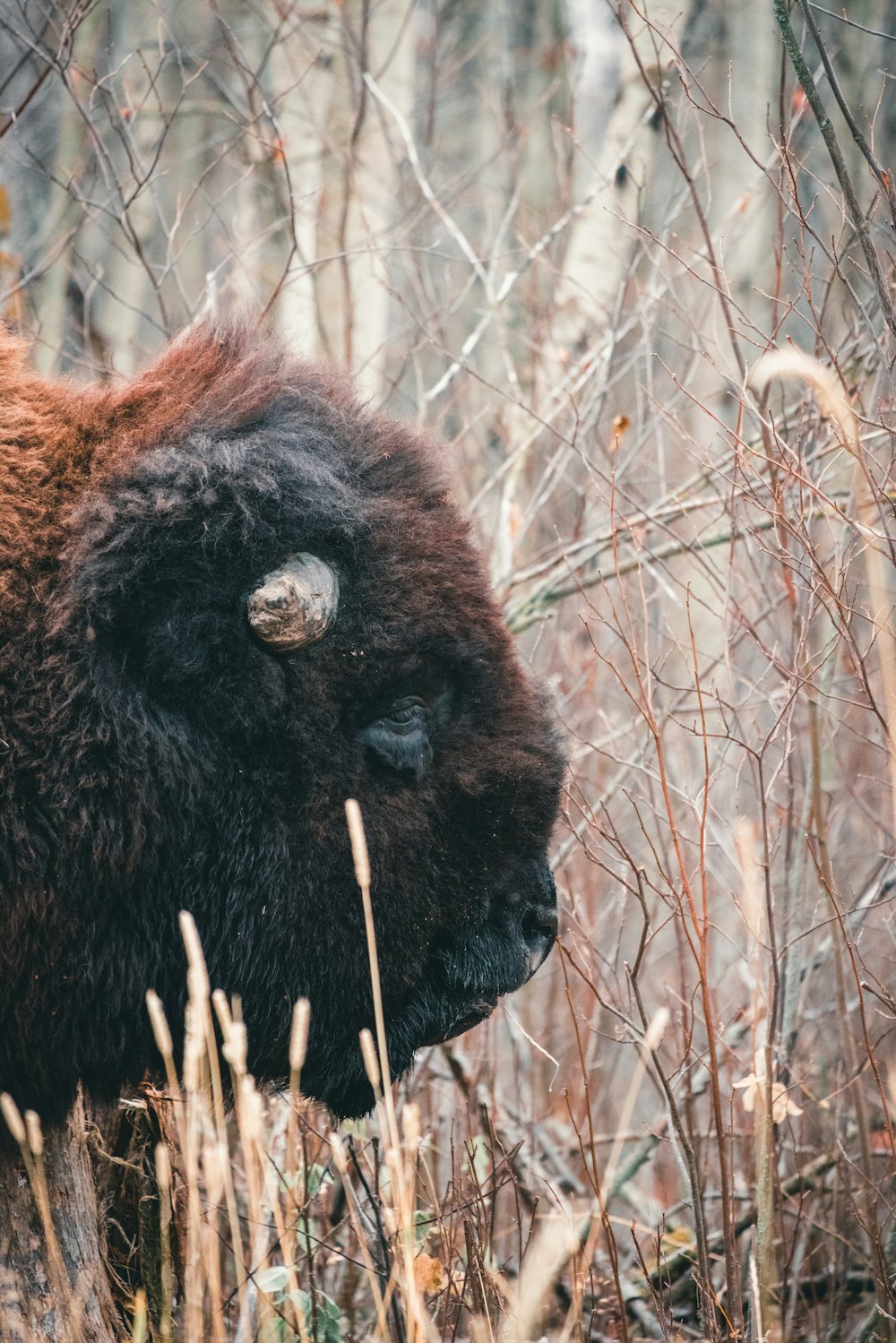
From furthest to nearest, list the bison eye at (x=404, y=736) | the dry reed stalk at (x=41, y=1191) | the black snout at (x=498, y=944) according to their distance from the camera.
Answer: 1. the black snout at (x=498, y=944)
2. the bison eye at (x=404, y=736)
3. the dry reed stalk at (x=41, y=1191)

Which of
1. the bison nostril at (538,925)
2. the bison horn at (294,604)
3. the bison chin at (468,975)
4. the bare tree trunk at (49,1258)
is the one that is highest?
the bison horn at (294,604)

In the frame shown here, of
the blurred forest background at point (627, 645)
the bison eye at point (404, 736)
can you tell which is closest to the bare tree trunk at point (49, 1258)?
the blurred forest background at point (627, 645)

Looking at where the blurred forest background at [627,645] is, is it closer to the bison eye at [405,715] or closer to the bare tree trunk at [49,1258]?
the bare tree trunk at [49,1258]

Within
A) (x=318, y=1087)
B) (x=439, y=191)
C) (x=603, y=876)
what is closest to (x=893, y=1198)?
(x=318, y=1087)

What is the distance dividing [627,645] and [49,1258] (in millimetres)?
1991

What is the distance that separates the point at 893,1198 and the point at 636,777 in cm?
166

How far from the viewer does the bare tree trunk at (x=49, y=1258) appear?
290 centimetres

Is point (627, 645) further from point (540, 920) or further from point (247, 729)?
point (247, 729)

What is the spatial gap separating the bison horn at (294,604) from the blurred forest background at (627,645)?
82cm

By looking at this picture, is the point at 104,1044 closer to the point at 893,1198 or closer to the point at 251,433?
the point at 251,433

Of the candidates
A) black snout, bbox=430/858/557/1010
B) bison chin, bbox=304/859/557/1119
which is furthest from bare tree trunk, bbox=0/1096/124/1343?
black snout, bbox=430/858/557/1010

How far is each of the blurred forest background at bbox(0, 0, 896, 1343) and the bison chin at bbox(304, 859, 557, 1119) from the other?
7.9 inches

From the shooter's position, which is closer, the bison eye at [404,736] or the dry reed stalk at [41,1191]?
the dry reed stalk at [41,1191]

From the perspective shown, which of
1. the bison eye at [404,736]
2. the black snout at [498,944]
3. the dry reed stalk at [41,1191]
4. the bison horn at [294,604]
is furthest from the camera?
the black snout at [498,944]
